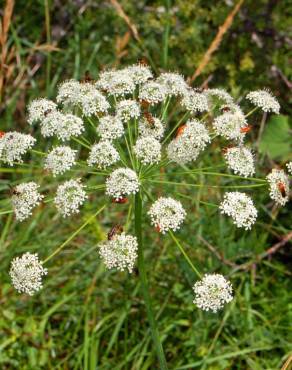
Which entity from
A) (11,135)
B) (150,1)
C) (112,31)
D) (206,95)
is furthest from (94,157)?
(150,1)

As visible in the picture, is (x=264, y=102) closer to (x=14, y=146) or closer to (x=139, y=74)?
(x=139, y=74)

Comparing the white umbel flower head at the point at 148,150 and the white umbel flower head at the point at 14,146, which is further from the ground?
the white umbel flower head at the point at 148,150

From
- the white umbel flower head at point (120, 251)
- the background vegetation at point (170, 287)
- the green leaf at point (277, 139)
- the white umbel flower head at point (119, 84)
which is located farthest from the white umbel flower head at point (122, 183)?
the green leaf at point (277, 139)

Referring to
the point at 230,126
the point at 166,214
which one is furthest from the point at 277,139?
the point at 166,214

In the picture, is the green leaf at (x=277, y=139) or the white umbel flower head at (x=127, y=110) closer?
the white umbel flower head at (x=127, y=110)

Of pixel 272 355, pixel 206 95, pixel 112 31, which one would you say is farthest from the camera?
pixel 112 31

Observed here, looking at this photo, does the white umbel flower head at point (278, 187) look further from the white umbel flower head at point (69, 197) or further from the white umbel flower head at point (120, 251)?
the white umbel flower head at point (69, 197)

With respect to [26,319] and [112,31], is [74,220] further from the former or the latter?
[112,31]
